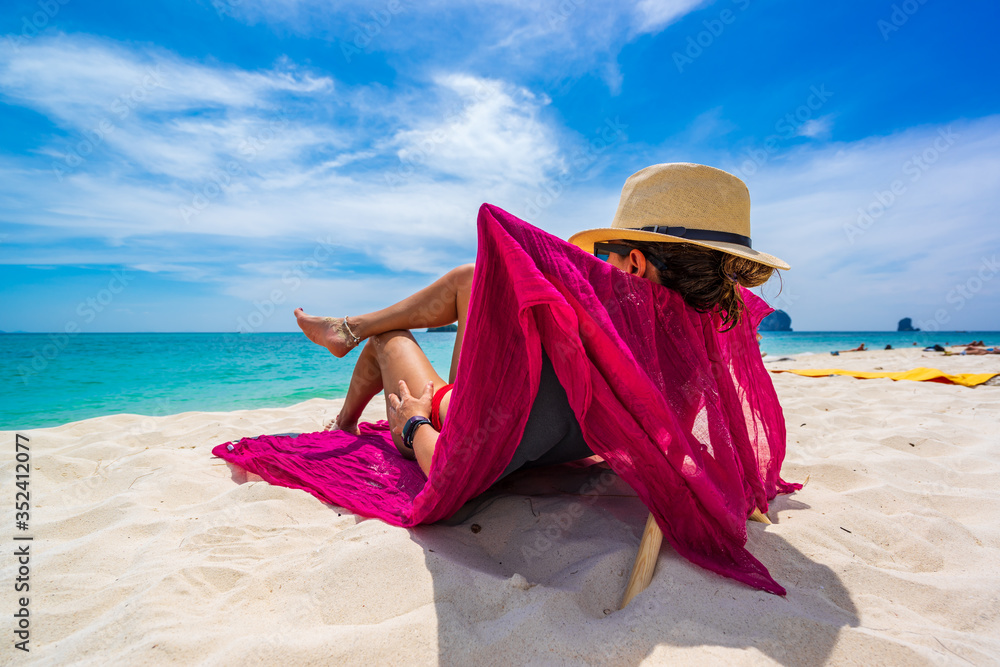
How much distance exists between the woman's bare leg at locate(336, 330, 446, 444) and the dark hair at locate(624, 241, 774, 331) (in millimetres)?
1120

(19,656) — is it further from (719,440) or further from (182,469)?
(719,440)

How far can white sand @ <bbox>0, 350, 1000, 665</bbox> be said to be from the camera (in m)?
1.09

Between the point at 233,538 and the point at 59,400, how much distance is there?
8.15 m

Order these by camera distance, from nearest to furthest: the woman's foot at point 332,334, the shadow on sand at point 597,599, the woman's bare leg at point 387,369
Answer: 1. the shadow on sand at point 597,599
2. the woman's bare leg at point 387,369
3. the woman's foot at point 332,334

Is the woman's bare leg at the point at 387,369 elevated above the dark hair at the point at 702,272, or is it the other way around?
the dark hair at the point at 702,272

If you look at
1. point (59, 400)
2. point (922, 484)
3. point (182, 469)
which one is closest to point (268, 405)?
point (59, 400)

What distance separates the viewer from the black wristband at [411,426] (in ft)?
6.64

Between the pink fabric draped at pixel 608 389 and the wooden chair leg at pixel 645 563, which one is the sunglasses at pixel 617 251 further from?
the wooden chair leg at pixel 645 563

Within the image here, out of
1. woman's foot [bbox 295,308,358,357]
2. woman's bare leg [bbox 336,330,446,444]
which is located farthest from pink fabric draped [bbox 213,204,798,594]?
woman's foot [bbox 295,308,358,357]

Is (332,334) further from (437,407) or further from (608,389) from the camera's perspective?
(608,389)

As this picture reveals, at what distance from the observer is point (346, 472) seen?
2.31 m

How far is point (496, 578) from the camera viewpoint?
140cm

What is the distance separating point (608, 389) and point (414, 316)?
138 centimetres

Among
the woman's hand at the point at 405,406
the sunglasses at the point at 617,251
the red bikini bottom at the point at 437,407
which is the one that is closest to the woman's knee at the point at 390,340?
the woman's hand at the point at 405,406
